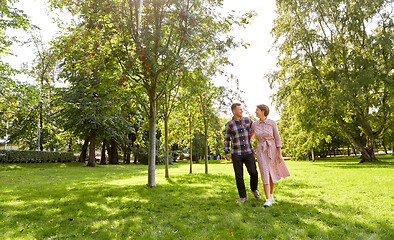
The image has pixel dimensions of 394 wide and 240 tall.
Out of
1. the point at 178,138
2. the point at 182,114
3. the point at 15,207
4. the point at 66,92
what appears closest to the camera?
the point at 15,207

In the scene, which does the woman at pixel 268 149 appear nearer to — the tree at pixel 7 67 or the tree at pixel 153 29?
the tree at pixel 153 29

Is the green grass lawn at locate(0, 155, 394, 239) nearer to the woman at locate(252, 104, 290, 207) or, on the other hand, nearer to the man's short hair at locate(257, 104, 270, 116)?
the woman at locate(252, 104, 290, 207)

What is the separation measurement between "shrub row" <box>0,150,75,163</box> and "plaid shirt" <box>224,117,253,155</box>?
2250 centimetres

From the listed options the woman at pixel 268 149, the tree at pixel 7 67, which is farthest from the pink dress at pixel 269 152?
the tree at pixel 7 67

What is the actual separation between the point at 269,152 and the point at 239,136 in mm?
759

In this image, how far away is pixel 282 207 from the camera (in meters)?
5.32

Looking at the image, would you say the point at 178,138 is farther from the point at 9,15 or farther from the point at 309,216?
the point at 309,216

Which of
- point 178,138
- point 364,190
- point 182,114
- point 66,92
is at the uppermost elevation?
point 66,92

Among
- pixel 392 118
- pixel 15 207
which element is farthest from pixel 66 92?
pixel 392 118

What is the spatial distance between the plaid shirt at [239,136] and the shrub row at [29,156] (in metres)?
22.5

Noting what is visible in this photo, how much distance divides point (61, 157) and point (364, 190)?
29.4m

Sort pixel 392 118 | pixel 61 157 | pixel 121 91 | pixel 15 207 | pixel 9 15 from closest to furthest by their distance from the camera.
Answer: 1. pixel 15 207
2. pixel 121 91
3. pixel 9 15
4. pixel 392 118
5. pixel 61 157

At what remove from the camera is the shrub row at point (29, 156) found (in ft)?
69.9

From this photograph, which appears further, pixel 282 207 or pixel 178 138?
pixel 178 138
